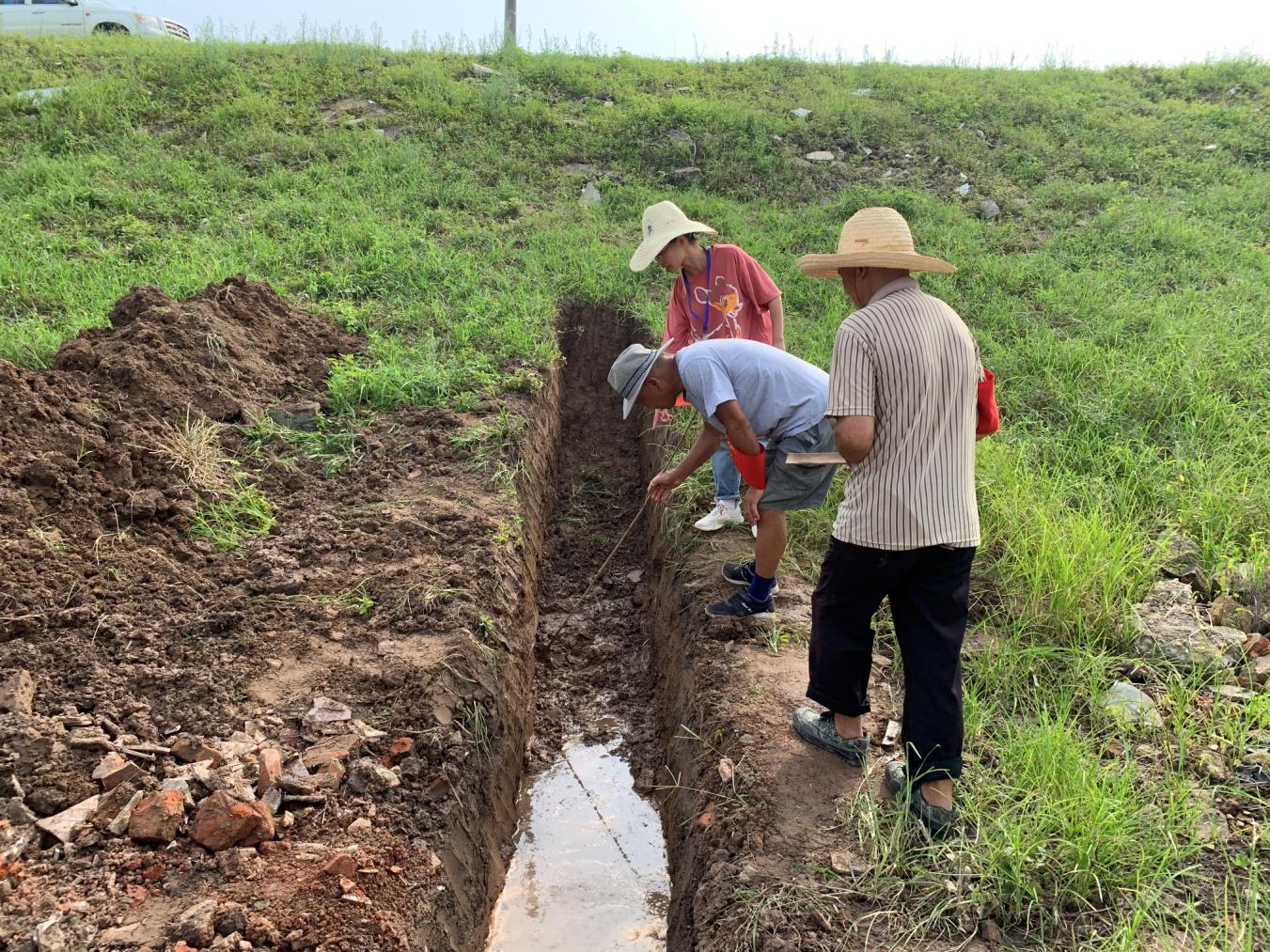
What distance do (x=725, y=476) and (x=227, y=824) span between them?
2.75 meters

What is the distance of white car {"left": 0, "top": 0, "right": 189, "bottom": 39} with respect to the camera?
43.2 ft

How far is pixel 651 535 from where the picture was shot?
5293 millimetres

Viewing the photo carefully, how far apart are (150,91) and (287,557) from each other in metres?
9.98

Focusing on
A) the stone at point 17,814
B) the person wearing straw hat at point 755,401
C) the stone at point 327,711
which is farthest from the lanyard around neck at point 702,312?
the stone at point 17,814

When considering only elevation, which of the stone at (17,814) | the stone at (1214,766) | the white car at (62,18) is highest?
the white car at (62,18)

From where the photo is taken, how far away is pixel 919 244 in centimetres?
852

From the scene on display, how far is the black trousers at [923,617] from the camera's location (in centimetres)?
245

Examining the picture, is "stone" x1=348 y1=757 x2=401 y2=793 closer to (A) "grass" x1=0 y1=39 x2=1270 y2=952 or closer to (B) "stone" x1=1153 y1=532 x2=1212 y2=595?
(A) "grass" x1=0 y1=39 x2=1270 y2=952

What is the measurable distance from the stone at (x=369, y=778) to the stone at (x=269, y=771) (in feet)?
0.78

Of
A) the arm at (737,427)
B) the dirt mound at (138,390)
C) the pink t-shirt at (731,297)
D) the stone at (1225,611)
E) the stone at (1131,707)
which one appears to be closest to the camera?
the stone at (1131,707)

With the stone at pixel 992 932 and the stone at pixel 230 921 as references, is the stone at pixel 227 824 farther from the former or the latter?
the stone at pixel 992 932

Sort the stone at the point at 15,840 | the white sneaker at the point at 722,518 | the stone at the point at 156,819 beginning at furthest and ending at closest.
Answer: the white sneaker at the point at 722,518 < the stone at the point at 156,819 < the stone at the point at 15,840

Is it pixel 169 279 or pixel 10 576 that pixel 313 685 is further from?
pixel 169 279

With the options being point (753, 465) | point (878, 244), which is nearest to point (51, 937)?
point (753, 465)
